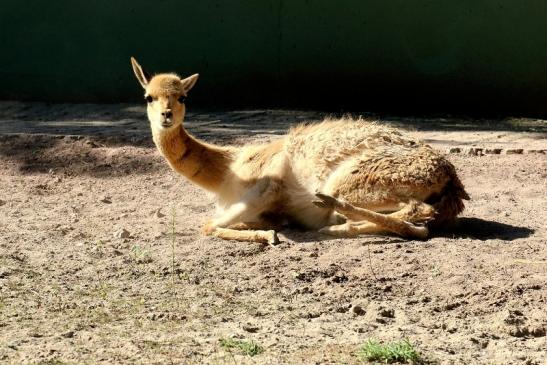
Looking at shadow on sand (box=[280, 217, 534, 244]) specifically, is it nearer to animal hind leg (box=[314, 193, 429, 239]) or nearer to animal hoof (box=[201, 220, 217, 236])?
animal hind leg (box=[314, 193, 429, 239])

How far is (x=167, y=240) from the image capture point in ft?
23.6

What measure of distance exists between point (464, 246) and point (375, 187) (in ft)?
2.67

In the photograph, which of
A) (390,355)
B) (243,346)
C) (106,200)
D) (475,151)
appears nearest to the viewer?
(390,355)

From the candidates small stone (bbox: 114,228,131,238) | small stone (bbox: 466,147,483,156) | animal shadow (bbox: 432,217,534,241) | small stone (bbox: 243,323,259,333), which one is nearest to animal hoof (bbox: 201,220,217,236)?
small stone (bbox: 114,228,131,238)

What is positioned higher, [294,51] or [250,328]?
[294,51]

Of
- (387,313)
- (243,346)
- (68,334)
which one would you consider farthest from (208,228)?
(243,346)

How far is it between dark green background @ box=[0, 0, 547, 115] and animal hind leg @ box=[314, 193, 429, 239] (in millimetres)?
6065

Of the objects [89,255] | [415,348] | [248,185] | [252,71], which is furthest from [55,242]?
[252,71]

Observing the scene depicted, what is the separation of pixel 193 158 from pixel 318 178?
1063 mm

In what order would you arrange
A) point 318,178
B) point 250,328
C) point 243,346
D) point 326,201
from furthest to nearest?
point 318,178, point 326,201, point 250,328, point 243,346

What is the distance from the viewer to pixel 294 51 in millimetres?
12914

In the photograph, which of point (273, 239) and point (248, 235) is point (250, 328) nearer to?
point (273, 239)

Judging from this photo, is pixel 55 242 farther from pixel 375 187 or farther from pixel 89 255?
pixel 375 187

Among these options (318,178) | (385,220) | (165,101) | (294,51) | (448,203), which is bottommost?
(385,220)
